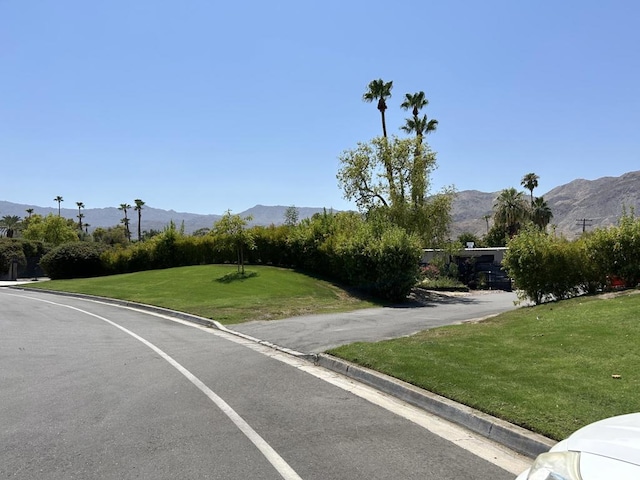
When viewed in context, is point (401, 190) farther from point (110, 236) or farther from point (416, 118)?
point (110, 236)

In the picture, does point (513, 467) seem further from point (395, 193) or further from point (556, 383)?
point (395, 193)

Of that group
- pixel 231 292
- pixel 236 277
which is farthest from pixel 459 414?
pixel 236 277

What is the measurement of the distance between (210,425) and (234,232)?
2877cm

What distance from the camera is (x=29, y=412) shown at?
22.6ft

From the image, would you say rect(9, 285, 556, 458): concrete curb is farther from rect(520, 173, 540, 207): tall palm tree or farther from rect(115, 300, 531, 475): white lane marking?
rect(520, 173, 540, 207): tall palm tree

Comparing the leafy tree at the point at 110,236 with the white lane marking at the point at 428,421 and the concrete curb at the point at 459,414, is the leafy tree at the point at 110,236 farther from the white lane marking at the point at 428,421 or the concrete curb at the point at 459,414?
the concrete curb at the point at 459,414

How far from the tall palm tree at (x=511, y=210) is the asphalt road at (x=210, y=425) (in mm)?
60329

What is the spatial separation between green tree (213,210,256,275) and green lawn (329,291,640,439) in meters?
22.4

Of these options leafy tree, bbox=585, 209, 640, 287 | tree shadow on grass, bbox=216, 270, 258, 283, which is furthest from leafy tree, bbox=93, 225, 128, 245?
leafy tree, bbox=585, 209, 640, 287

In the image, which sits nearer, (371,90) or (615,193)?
(371,90)

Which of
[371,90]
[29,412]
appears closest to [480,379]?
[29,412]

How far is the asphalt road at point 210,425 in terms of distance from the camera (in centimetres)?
502

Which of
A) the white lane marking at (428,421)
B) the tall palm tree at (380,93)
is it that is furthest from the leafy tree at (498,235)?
the white lane marking at (428,421)

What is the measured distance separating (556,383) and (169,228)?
41.7 metres
